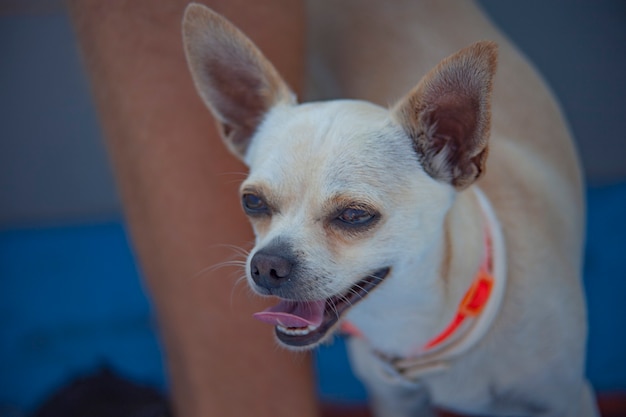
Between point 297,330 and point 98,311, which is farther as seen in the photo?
point 98,311

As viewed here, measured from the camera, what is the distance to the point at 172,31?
1.39 metres

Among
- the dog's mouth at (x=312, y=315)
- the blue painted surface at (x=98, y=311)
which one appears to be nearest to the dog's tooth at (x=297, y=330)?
the dog's mouth at (x=312, y=315)

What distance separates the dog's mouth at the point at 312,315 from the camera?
110 cm

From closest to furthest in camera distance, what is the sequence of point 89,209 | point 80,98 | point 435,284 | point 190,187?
point 435,284 < point 190,187 < point 80,98 < point 89,209

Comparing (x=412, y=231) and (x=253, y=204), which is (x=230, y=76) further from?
(x=412, y=231)

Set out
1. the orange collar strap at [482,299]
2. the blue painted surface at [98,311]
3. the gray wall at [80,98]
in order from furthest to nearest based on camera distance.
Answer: the gray wall at [80,98] → the blue painted surface at [98,311] → the orange collar strap at [482,299]

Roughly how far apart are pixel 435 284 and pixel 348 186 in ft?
0.88

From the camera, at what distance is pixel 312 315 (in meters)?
1.13

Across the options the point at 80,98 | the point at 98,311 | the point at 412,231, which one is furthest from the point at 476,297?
the point at 80,98

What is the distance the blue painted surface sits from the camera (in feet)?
6.79

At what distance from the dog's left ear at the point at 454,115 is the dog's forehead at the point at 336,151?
0.10 ft

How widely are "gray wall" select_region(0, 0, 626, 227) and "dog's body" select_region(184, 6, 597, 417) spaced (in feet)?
2.86

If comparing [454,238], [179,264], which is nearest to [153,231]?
[179,264]

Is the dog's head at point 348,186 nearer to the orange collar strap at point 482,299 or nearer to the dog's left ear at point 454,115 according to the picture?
the dog's left ear at point 454,115
